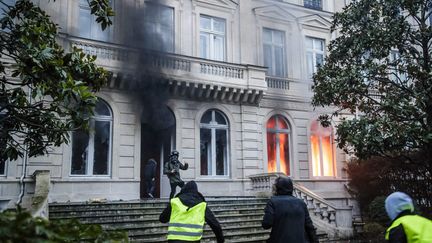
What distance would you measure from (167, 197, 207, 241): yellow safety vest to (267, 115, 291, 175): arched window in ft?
43.3

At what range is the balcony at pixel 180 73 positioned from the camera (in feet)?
49.5

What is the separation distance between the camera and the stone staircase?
1027 cm

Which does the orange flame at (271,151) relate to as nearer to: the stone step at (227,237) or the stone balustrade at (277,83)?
the stone balustrade at (277,83)

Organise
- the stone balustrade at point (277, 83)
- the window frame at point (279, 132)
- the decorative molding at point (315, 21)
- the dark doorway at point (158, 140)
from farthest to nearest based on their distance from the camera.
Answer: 1. the decorative molding at point (315, 21)
2. the stone balustrade at point (277, 83)
3. the window frame at point (279, 132)
4. the dark doorway at point (158, 140)

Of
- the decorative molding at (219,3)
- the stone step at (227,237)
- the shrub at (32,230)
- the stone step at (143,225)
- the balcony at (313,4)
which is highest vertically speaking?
the balcony at (313,4)

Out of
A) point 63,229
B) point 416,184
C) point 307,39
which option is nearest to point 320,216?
point 416,184

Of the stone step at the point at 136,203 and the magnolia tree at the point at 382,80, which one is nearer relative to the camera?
the stone step at the point at 136,203

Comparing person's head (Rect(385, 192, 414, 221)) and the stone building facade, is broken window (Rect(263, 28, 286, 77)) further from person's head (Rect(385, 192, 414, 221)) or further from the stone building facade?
person's head (Rect(385, 192, 414, 221))

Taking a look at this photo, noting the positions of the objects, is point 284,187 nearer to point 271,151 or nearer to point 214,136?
point 214,136

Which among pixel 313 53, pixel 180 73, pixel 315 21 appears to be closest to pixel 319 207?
pixel 180 73

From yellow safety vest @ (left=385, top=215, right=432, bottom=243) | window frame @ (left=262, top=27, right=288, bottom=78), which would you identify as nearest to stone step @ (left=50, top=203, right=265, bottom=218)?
window frame @ (left=262, top=27, right=288, bottom=78)

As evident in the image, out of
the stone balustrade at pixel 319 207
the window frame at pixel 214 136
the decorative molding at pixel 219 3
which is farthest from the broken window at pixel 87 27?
the stone balustrade at pixel 319 207

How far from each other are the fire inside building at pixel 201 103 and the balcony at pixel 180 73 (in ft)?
0.14

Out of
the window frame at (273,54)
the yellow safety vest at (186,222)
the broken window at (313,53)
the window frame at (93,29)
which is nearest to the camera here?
the yellow safety vest at (186,222)
